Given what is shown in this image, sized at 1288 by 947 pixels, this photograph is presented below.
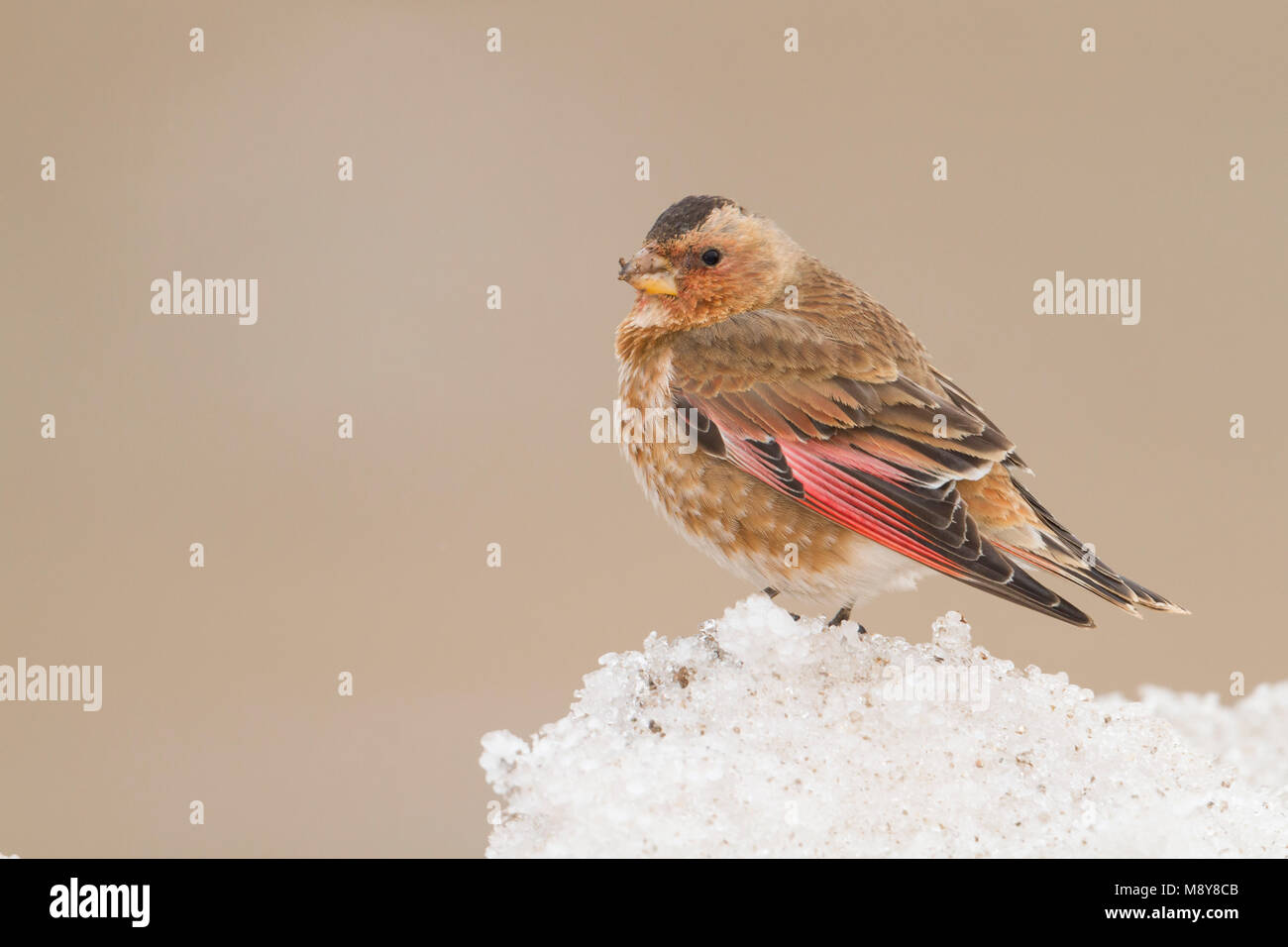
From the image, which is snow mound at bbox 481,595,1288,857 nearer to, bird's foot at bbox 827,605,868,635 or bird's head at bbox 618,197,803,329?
bird's foot at bbox 827,605,868,635

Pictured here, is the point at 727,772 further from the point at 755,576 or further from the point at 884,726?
the point at 755,576

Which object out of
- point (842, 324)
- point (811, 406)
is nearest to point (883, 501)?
point (811, 406)

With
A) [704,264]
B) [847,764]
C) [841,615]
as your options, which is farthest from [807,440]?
[847,764]

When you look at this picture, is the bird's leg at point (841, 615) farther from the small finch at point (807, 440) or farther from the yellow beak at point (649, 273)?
the yellow beak at point (649, 273)

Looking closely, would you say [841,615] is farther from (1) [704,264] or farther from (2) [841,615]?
(1) [704,264]

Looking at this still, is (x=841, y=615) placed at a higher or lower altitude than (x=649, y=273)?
lower

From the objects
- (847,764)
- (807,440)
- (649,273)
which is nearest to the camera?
(847,764)
